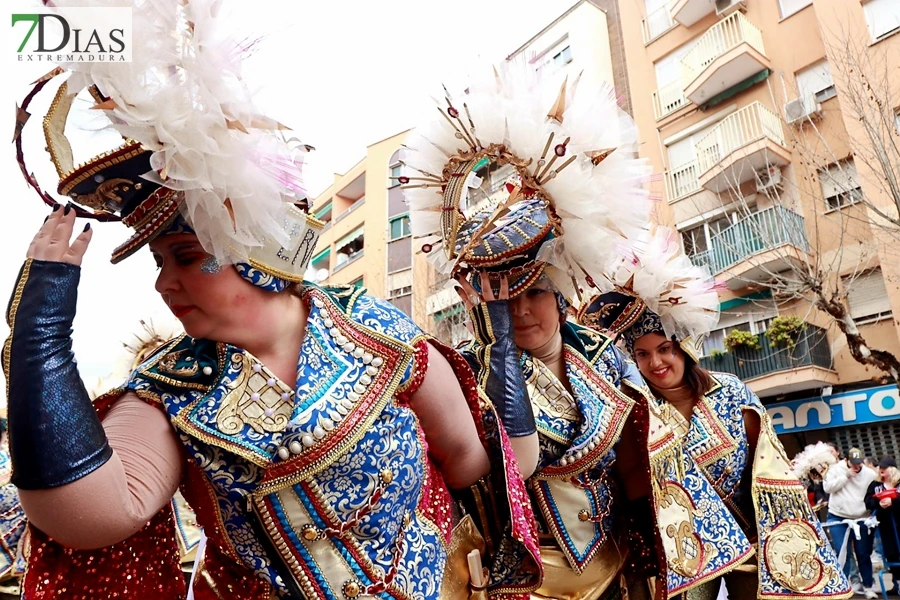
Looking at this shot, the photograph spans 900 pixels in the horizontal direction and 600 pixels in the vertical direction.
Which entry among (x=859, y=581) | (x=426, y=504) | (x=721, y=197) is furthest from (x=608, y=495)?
(x=721, y=197)

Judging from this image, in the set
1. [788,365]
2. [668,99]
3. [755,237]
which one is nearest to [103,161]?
[755,237]

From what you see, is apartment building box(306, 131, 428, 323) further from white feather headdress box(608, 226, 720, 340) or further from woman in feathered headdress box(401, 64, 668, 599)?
woman in feathered headdress box(401, 64, 668, 599)

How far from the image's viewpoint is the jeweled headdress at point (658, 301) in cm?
360

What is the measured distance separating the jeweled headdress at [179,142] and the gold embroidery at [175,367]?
0.82ft

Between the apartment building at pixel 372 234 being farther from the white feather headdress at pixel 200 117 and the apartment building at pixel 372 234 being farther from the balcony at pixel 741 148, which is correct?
the white feather headdress at pixel 200 117

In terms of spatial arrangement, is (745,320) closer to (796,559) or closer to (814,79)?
(814,79)

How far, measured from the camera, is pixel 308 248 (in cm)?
183

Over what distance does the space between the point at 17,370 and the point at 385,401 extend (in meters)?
0.73

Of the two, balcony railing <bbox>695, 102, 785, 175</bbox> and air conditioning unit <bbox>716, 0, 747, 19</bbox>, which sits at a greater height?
air conditioning unit <bbox>716, 0, 747, 19</bbox>

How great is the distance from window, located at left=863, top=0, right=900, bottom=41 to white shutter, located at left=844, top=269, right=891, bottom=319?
418 cm

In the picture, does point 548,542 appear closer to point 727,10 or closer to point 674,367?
point 674,367

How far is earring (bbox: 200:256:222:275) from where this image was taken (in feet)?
5.29

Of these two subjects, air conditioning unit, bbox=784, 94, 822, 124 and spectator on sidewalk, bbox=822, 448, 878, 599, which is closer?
spectator on sidewalk, bbox=822, 448, 878, 599

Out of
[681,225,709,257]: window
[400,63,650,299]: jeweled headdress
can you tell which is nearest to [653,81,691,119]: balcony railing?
[681,225,709,257]: window
